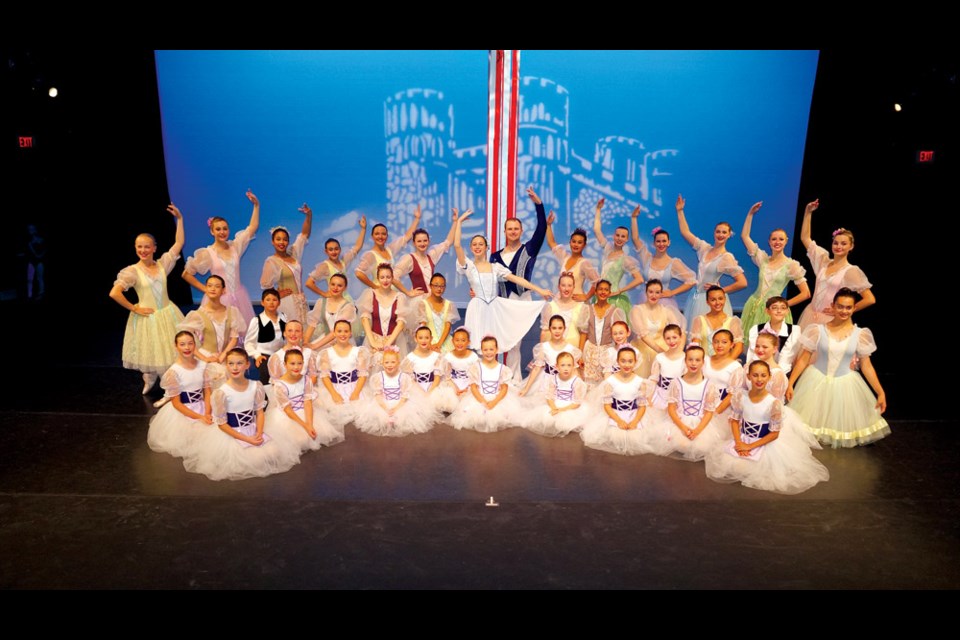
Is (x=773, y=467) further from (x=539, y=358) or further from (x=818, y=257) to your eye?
(x=818, y=257)

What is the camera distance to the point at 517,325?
4898mm

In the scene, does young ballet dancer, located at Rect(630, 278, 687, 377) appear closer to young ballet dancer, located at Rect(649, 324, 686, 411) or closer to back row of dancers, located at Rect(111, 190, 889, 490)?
back row of dancers, located at Rect(111, 190, 889, 490)

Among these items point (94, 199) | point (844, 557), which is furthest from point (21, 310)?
point (844, 557)

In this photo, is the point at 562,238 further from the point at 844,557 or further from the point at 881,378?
the point at 844,557

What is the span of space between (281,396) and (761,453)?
2.62 m

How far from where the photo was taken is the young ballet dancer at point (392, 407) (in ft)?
13.8

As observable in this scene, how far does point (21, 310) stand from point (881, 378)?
8023 millimetres

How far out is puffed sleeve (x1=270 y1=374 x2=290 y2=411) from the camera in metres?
3.92

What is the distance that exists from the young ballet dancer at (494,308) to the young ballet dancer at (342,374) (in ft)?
2.87

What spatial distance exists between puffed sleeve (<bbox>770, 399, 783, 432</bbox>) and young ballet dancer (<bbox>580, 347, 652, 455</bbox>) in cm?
69

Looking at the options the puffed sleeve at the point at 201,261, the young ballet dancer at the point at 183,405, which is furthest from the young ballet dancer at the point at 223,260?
the young ballet dancer at the point at 183,405
